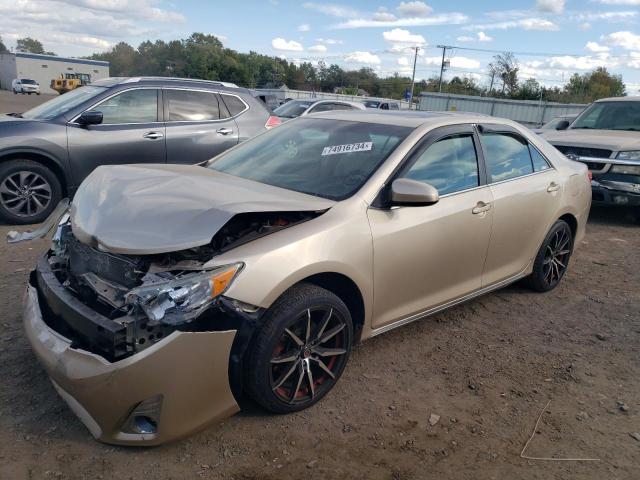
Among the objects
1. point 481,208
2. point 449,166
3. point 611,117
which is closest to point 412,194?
point 449,166

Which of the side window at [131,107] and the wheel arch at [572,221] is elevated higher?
the side window at [131,107]

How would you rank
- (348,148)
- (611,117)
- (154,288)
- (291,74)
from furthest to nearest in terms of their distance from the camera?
(291,74)
(611,117)
(348,148)
(154,288)

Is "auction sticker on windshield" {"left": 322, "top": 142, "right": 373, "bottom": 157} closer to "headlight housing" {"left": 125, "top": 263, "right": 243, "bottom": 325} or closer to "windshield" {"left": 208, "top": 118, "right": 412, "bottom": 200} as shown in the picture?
"windshield" {"left": 208, "top": 118, "right": 412, "bottom": 200}

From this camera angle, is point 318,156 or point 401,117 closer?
point 318,156

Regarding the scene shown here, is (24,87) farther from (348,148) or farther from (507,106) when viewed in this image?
(348,148)

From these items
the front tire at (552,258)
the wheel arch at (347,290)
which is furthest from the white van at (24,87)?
the wheel arch at (347,290)

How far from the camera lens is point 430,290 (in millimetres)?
3660

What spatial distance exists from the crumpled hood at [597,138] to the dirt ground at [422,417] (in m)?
4.52

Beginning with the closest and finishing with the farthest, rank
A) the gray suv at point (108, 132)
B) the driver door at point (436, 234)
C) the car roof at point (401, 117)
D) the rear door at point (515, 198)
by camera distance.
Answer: the driver door at point (436, 234) < the car roof at point (401, 117) < the rear door at point (515, 198) < the gray suv at point (108, 132)

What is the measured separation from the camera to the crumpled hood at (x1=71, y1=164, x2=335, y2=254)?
2.61 metres

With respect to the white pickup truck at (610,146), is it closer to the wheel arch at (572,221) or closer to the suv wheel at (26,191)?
the wheel arch at (572,221)

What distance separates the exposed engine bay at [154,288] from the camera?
242cm

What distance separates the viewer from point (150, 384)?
7.80ft

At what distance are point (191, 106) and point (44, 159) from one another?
199 centimetres
